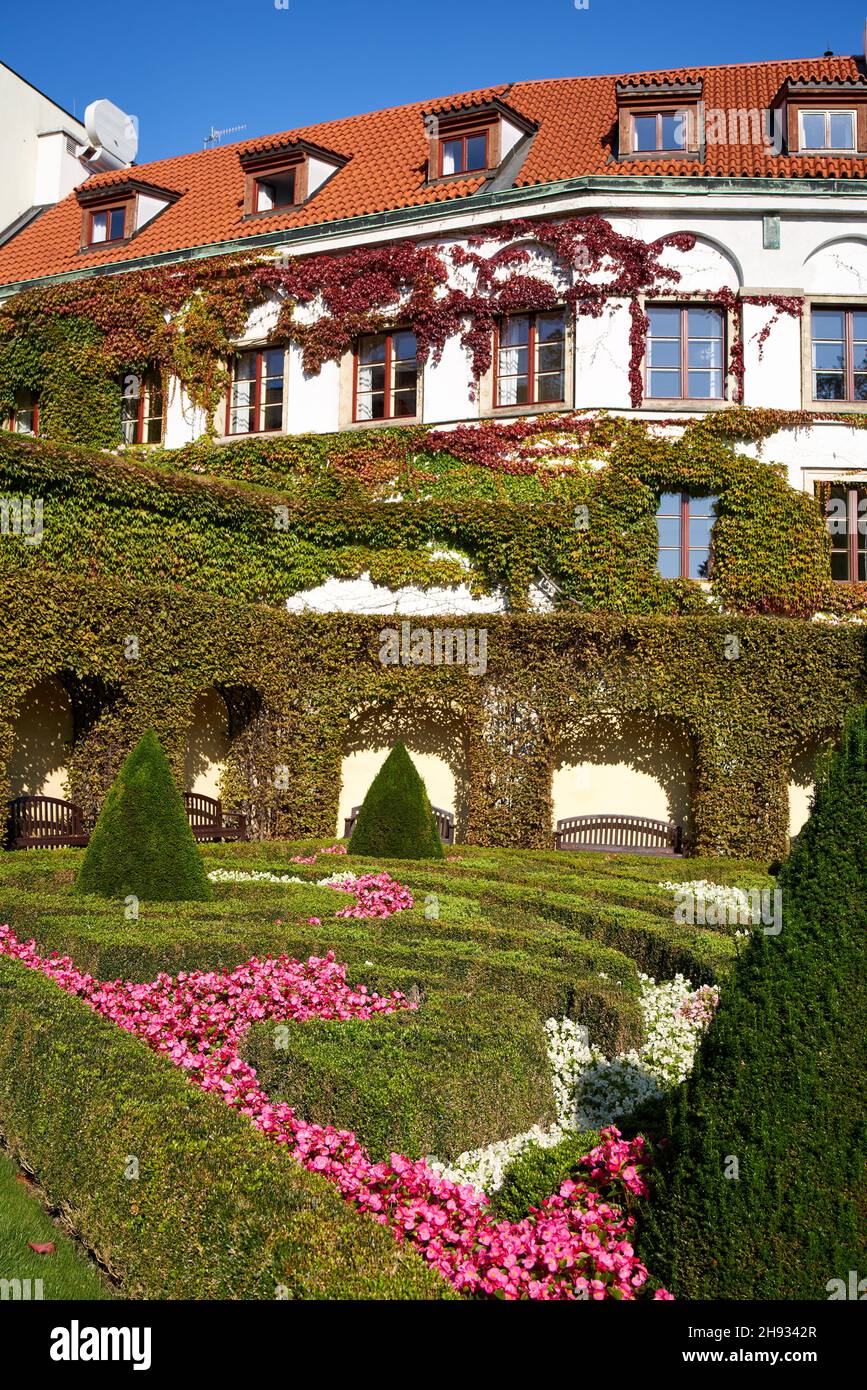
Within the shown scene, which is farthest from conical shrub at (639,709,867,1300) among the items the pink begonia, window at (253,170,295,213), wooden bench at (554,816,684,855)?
window at (253,170,295,213)

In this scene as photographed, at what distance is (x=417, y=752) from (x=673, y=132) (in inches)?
501

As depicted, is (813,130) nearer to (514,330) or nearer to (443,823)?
(514,330)

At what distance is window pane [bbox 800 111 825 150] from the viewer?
22359mm

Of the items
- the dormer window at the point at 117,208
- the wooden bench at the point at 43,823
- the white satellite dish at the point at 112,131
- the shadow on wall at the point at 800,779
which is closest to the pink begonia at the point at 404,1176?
the wooden bench at the point at 43,823

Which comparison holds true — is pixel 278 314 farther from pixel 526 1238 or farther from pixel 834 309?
pixel 526 1238

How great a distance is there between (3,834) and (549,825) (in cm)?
851

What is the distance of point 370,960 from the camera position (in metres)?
8.67

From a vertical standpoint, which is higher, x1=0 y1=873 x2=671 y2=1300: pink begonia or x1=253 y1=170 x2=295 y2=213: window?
x1=253 y1=170 x2=295 y2=213: window

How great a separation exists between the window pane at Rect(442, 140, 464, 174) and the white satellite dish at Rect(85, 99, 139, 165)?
41.7 ft

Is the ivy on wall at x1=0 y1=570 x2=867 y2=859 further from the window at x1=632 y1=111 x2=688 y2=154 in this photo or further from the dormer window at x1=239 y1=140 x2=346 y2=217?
the dormer window at x1=239 y1=140 x2=346 y2=217

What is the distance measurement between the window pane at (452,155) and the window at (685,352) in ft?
17.9

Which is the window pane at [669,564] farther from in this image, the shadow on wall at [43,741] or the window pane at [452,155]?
the shadow on wall at [43,741]

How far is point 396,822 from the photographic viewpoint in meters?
14.8

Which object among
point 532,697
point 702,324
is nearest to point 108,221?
point 702,324
